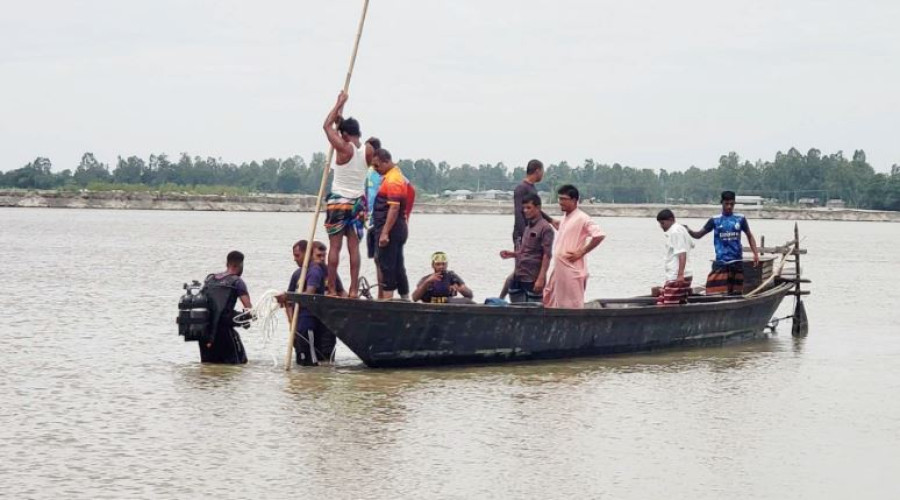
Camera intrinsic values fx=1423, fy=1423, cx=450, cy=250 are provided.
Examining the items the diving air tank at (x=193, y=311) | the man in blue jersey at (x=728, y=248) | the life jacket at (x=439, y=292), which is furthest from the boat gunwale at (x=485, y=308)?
the man in blue jersey at (x=728, y=248)

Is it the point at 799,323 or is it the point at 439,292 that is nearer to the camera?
the point at 439,292

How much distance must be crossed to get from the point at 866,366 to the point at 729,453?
631 centimetres

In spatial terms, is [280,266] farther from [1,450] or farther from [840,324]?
[1,450]

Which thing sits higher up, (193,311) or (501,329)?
(193,311)

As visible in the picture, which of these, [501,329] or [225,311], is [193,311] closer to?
[225,311]

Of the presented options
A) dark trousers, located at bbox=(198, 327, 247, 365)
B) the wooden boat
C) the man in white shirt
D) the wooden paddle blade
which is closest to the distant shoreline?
the wooden paddle blade

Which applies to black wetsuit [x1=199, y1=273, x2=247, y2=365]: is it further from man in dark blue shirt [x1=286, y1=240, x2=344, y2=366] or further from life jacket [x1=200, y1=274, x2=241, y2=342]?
man in dark blue shirt [x1=286, y1=240, x2=344, y2=366]

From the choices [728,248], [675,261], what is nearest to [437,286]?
[675,261]

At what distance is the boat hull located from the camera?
44.3 ft

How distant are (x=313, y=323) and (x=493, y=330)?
1827 mm

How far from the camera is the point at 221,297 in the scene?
13.9 metres

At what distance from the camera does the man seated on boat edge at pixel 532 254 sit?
1530cm

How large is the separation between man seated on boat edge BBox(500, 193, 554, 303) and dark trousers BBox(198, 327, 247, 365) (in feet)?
9.79

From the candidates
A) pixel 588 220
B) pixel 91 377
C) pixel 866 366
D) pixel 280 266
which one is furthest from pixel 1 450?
pixel 280 266
